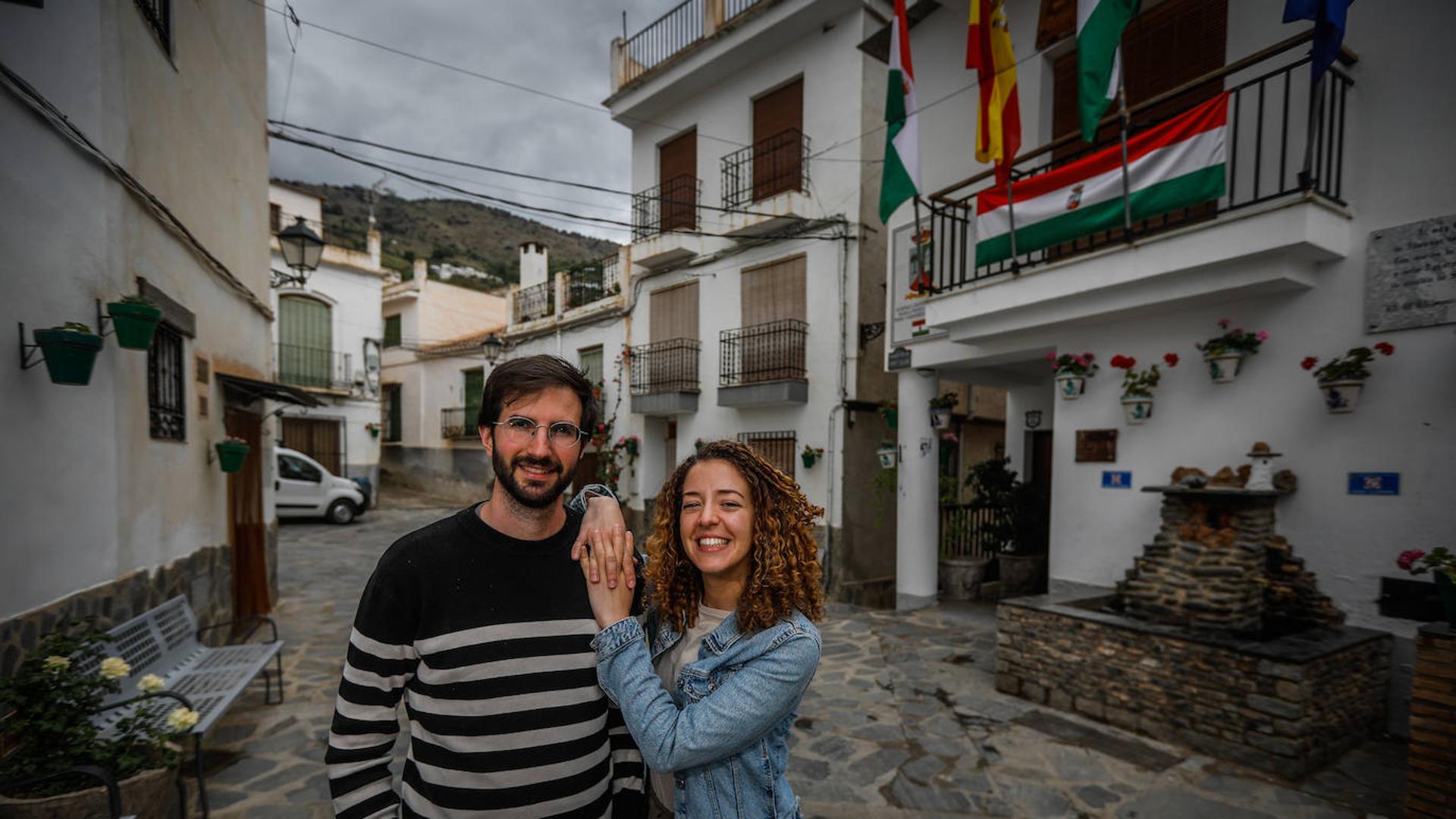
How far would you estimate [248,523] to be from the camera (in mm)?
7133

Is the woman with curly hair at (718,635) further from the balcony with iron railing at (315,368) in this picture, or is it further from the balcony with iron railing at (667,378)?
the balcony with iron railing at (315,368)

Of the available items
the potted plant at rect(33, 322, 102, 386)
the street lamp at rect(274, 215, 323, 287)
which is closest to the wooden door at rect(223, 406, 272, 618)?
the street lamp at rect(274, 215, 323, 287)

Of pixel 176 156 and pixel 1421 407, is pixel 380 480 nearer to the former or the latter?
pixel 176 156

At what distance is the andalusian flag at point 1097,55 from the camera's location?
18.5 feet

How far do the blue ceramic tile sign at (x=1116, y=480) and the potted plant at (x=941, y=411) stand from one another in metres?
2.24

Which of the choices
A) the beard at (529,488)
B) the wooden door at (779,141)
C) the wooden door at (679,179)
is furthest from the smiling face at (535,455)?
the wooden door at (679,179)

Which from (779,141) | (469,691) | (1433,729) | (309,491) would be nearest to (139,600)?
(469,691)

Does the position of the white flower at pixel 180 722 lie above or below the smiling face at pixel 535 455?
below

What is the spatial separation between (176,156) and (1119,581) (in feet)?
28.8

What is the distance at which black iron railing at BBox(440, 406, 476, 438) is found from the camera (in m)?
20.6

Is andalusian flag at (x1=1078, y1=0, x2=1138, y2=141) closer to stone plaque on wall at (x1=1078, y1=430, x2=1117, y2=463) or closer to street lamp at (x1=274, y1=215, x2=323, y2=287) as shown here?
stone plaque on wall at (x1=1078, y1=430, x2=1117, y2=463)

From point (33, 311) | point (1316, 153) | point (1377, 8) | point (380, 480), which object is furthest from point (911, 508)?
point (380, 480)

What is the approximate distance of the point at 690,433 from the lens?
13.1 meters

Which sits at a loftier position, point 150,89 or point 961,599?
point 150,89
